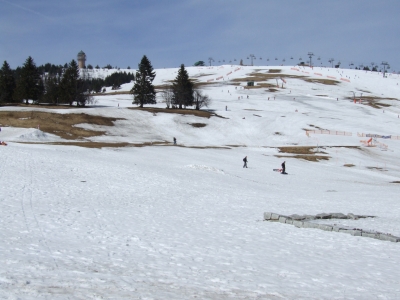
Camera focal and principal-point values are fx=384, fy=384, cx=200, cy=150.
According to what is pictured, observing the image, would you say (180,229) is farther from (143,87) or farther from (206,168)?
(143,87)

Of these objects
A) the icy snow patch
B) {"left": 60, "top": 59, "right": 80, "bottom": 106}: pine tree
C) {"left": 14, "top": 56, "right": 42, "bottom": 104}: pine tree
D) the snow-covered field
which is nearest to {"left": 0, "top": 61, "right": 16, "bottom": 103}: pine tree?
{"left": 14, "top": 56, "right": 42, "bottom": 104}: pine tree

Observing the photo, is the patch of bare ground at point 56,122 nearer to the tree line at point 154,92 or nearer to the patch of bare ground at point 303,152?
the tree line at point 154,92

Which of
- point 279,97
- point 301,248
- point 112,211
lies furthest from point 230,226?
point 279,97

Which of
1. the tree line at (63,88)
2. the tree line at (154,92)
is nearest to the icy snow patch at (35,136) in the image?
the tree line at (63,88)

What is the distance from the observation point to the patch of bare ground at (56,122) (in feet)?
198

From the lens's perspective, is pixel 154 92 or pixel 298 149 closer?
pixel 298 149

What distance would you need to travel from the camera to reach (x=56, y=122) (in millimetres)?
65500

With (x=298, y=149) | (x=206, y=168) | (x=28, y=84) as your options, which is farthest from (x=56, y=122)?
(x=298, y=149)

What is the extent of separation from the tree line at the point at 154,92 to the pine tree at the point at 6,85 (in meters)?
27.5

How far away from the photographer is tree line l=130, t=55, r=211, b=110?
93000 millimetres

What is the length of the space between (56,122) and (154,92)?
111 ft

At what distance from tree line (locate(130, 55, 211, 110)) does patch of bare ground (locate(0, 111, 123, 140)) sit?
846 inches

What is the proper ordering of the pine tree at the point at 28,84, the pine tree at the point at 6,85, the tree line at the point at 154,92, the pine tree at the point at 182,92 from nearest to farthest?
1. the pine tree at the point at 28,84
2. the pine tree at the point at 6,85
3. the tree line at the point at 154,92
4. the pine tree at the point at 182,92

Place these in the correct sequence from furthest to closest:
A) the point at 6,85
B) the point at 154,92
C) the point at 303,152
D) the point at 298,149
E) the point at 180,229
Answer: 1. the point at 154,92
2. the point at 6,85
3. the point at 298,149
4. the point at 303,152
5. the point at 180,229
